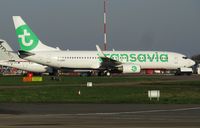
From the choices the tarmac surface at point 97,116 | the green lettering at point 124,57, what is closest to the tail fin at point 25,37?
the green lettering at point 124,57

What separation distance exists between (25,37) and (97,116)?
76.5 meters

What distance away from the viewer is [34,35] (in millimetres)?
106312

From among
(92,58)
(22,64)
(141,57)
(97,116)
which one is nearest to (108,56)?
(92,58)

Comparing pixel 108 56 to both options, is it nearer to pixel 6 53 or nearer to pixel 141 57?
pixel 141 57

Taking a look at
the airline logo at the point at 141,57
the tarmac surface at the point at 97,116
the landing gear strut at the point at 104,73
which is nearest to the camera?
the tarmac surface at the point at 97,116

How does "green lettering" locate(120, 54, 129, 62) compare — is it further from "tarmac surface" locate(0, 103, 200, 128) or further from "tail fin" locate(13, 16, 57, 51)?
"tarmac surface" locate(0, 103, 200, 128)

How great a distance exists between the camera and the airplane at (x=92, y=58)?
342 feet

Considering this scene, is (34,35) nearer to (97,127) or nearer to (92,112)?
(92,112)

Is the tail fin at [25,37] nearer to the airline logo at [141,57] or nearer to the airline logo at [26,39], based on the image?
the airline logo at [26,39]

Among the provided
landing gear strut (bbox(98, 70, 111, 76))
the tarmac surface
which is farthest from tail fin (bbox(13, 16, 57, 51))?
the tarmac surface

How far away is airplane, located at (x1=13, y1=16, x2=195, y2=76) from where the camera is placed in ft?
342

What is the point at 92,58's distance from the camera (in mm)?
106125

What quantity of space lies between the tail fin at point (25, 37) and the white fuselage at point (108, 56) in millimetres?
1587

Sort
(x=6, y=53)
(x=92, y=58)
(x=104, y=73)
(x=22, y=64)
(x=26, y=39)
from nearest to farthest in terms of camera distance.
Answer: (x=26, y=39) < (x=92, y=58) < (x=104, y=73) < (x=22, y=64) < (x=6, y=53)
